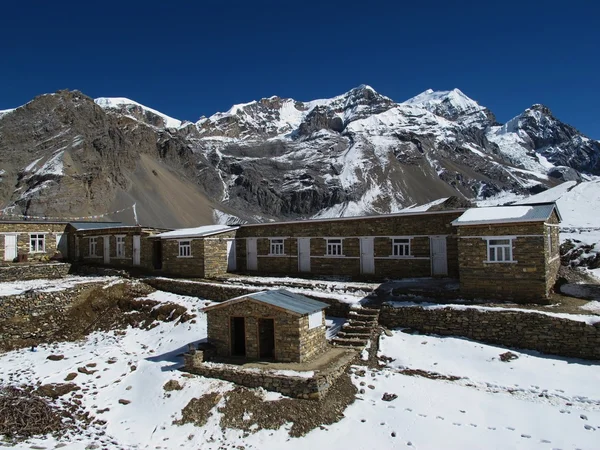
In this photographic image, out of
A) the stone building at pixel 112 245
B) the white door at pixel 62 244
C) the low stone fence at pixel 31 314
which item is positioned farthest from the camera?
the white door at pixel 62 244

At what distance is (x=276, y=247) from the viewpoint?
28094 millimetres

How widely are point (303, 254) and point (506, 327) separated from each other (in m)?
13.3

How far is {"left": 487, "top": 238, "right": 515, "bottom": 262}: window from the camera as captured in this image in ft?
58.0

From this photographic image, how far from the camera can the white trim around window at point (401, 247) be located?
23344 mm

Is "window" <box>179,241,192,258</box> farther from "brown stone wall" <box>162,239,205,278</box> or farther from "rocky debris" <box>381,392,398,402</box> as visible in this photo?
"rocky debris" <box>381,392,398,402</box>

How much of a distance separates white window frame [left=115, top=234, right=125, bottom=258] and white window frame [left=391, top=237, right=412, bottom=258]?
18.8 m

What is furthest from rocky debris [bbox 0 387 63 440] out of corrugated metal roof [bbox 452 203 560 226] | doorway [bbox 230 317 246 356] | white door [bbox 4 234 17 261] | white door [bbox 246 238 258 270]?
white door [bbox 4 234 17 261]

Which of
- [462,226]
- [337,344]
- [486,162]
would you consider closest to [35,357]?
[337,344]

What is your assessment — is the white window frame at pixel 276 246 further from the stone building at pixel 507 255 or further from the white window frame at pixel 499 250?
the white window frame at pixel 499 250

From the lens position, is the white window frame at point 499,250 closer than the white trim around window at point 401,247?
Yes

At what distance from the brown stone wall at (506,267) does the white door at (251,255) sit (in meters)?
14.3

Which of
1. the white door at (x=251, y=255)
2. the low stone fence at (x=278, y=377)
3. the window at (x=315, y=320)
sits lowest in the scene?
the low stone fence at (x=278, y=377)

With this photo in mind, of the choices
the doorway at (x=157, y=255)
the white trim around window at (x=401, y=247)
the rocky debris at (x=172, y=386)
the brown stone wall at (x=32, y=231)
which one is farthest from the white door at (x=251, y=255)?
the brown stone wall at (x=32, y=231)

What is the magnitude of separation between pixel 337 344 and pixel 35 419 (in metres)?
9.76
